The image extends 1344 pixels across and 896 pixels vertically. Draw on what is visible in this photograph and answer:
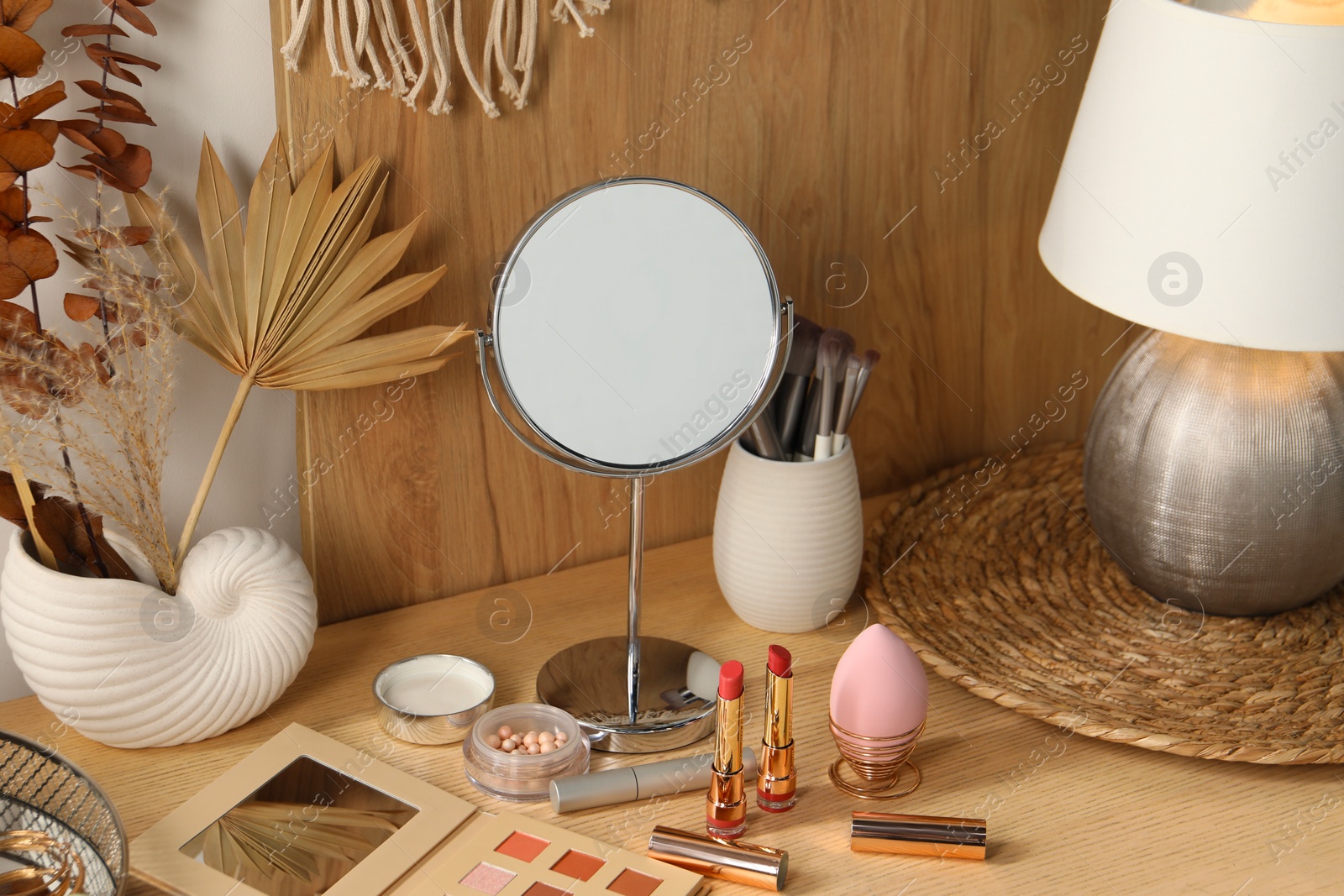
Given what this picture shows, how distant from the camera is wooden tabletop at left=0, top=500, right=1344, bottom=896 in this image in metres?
0.78

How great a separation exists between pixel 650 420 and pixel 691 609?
0.85ft

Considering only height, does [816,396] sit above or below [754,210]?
below

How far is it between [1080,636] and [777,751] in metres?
0.33

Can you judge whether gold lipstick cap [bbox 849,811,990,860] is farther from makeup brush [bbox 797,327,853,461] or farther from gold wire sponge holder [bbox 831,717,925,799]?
makeup brush [bbox 797,327,853,461]

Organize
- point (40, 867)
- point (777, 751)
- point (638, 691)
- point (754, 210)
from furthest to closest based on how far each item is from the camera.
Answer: point (754, 210), point (638, 691), point (777, 751), point (40, 867)

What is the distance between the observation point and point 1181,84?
83 cm

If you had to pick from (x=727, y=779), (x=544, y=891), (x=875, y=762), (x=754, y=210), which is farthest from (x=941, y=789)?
(x=754, y=210)

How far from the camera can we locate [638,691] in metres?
0.93

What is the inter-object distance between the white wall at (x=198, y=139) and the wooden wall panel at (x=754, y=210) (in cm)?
3

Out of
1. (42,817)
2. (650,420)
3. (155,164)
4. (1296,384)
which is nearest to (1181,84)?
(1296,384)

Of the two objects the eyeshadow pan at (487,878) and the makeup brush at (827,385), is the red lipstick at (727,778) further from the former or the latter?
the makeup brush at (827,385)

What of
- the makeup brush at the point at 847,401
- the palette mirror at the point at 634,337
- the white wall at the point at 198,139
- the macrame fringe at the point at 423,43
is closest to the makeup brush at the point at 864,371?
the makeup brush at the point at 847,401

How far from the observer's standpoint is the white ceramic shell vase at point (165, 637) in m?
0.81

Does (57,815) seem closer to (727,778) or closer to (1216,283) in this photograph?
(727,778)
